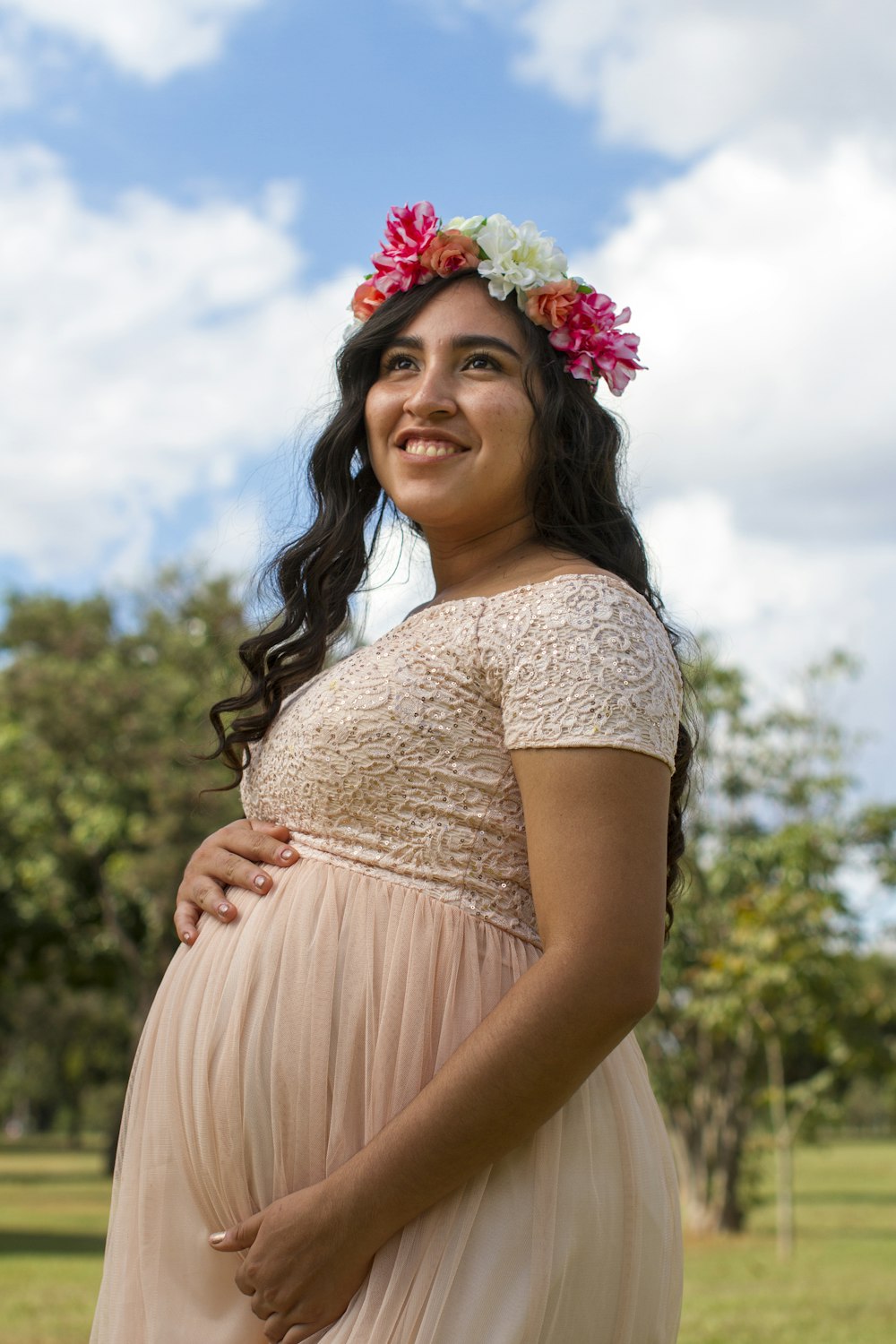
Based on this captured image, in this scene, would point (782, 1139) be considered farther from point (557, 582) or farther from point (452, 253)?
point (557, 582)

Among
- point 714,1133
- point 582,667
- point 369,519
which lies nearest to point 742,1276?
point 714,1133

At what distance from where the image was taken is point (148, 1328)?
1.96 meters

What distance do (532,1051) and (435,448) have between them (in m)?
0.95

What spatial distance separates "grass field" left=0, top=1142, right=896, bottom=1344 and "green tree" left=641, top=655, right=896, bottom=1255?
99cm

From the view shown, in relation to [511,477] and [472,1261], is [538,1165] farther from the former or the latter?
[511,477]

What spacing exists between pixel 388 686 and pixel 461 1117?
23.2 inches

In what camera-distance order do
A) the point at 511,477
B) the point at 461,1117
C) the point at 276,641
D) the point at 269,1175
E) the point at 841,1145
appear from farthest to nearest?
the point at 841,1145
the point at 276,641
the point at 511,477
the point at 269,1175
the point at 461,1117

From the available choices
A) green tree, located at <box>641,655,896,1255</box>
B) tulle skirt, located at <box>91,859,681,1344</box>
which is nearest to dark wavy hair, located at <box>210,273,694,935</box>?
tulle skirt, located at <box>91,859,681,1344</box>

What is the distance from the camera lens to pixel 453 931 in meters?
1.98

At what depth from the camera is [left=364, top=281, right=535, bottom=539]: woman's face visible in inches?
87.5

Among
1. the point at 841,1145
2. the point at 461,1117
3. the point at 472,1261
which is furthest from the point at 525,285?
the point at 841,1145

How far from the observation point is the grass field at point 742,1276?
390 inches

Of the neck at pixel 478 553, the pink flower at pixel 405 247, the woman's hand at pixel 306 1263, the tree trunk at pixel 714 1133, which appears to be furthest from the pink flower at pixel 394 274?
the tree trunk at pixel 714 1133

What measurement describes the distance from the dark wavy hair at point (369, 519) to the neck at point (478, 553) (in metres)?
0.04
